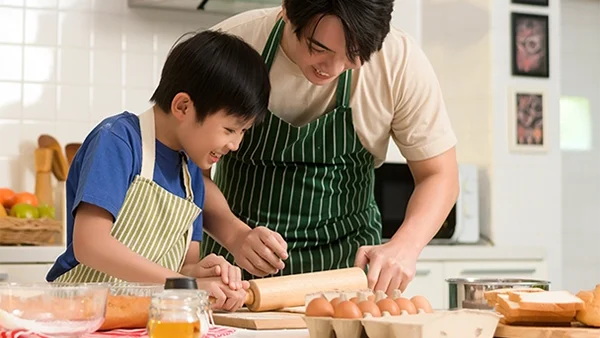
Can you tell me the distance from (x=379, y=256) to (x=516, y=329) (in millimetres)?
490

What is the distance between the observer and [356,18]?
1.49m

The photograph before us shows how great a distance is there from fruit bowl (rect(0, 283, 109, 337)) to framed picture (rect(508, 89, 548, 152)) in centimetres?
305

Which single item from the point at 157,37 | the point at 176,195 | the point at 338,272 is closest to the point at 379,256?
the point at 338,272

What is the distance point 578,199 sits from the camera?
A: 439cm

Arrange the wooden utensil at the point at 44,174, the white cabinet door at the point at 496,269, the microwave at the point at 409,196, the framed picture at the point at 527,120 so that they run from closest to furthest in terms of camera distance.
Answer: the wooden utensil at the point at 44,174 → the white cabinet door at the point at 496,269 → the microwave at the point at 409,196 → the framed picture at the point at 527,120

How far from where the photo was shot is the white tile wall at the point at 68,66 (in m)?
3.14

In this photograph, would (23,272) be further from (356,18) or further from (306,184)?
(356,18)

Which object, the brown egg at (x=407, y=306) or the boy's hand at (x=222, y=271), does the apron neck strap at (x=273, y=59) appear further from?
the brown egg at (x=407, y=306)

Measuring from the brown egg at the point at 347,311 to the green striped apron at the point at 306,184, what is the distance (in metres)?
0.74

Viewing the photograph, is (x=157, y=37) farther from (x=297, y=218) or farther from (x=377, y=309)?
(x=377, y=309)

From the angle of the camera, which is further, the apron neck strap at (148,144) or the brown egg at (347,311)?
the apron neck strap at (148,144)

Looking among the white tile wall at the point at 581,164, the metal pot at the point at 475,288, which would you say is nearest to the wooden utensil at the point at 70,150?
the metal pot at the point at 475,288

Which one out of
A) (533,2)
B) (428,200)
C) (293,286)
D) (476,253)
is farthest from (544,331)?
(533,2)

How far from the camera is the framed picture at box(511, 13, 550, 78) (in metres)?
3.86
